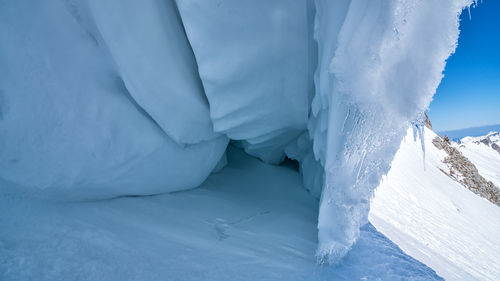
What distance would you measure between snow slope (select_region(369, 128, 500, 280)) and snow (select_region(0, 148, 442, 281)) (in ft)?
2.63

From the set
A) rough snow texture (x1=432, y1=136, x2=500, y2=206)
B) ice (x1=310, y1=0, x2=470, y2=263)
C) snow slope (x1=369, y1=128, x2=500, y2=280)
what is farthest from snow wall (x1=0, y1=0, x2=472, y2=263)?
rough snow texture (x1=432, y1=136, x2=500, y2=206)

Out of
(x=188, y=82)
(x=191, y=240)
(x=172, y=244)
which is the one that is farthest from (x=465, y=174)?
(x=172, y=244)

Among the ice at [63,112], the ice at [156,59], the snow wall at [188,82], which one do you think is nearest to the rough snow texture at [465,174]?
the snow wall at [188,82]

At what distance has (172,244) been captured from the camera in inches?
47.2

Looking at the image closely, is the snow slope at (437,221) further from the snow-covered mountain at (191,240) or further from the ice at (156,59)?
the ice at (156,59)

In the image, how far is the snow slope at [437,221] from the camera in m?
2.59

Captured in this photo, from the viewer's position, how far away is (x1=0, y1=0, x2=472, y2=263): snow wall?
1.01m

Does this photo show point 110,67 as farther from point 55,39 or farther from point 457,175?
point 457,175

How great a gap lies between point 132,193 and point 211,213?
568 mm

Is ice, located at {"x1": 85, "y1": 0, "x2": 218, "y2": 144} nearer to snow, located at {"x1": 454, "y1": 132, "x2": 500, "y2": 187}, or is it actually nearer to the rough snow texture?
the rough snow texture

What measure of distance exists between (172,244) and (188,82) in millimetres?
1100

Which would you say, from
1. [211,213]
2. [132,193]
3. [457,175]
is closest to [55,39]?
[132,193]

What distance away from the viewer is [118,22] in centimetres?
137

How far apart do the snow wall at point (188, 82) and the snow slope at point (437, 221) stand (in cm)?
102
